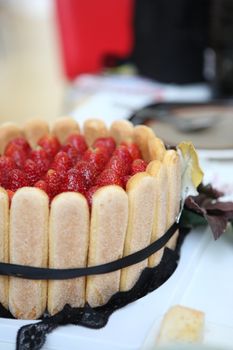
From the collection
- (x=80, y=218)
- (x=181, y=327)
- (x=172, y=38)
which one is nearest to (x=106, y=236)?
(x=80, y=218)

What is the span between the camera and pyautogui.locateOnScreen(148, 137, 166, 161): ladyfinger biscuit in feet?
2.61

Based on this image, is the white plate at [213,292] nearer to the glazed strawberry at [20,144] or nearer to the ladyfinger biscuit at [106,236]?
the ladyfinger biscuit at [106,236]

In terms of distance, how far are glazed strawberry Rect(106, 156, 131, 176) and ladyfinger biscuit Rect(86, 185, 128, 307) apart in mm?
82

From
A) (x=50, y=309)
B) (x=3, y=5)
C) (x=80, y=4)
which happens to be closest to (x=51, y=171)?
(x=50, y=309)

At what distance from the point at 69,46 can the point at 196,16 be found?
0.68 m

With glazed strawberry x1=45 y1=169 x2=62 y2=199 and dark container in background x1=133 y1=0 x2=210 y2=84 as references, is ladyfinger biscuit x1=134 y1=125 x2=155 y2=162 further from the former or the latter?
dark container in background x1=133 y1=0 x2=210 y2=84

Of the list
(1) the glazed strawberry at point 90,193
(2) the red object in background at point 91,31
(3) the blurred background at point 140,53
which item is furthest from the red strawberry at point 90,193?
(2) the red object in background at point 91,31

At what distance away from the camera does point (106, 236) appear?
68 cm

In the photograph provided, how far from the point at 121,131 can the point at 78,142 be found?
76 millimetres

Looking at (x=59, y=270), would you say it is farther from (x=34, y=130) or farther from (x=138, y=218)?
(x=34, y=130)

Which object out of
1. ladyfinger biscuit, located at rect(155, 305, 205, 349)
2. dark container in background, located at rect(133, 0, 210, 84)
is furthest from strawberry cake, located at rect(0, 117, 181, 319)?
dark container in background, located at rect(133, 0, 210, 84)

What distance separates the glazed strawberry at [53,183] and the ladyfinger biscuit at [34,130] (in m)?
0.20

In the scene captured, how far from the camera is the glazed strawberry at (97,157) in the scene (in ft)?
2.58

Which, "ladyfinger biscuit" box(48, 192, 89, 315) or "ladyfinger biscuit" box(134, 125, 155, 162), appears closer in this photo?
"ladyfinger biscuit" box(48, 192, 89, 315)
